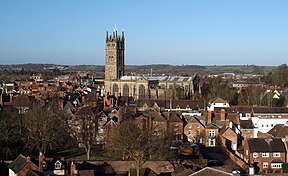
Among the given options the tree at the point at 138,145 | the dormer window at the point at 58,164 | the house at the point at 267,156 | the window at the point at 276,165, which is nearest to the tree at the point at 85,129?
the tree at the point at 138,145

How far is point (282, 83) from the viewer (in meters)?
93.6

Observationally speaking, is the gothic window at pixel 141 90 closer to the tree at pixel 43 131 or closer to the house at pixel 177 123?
the house at pixel 177 123

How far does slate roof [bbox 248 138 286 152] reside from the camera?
115ft

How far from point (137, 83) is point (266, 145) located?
44630 millimetres

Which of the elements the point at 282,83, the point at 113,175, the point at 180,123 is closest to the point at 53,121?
the point at 113,175

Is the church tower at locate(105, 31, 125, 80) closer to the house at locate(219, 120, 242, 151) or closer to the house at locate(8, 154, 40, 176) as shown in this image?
the house at locate(219, 120, 242, 151)

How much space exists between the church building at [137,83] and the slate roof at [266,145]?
3642cm

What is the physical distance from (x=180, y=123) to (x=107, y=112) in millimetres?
9474

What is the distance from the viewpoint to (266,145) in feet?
117

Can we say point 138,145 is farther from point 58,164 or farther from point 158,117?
point 158,117

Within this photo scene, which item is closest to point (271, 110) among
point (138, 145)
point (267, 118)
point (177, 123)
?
point (267, 118)

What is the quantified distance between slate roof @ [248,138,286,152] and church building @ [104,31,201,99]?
119 ft

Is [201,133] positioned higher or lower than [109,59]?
lower

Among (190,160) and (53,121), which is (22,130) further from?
(190,160)
